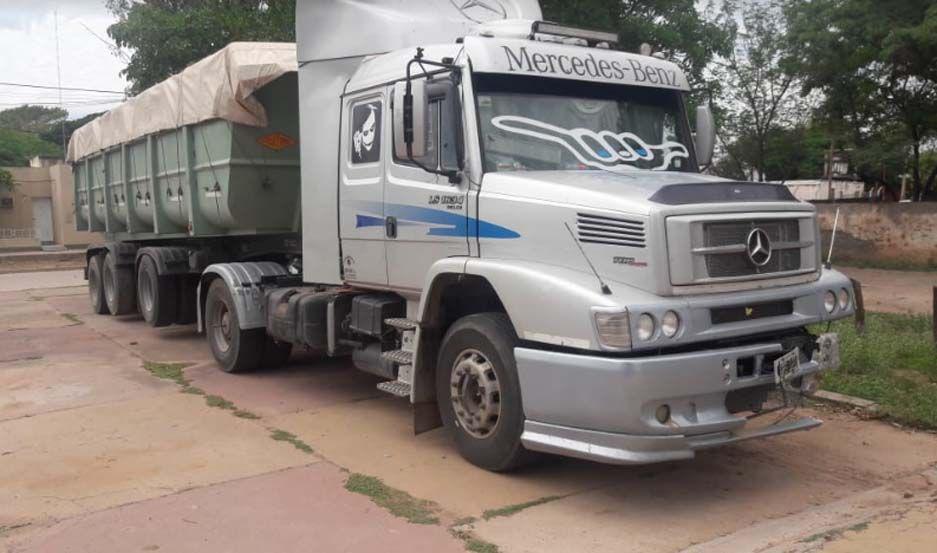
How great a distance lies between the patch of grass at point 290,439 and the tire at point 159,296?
16.8ft

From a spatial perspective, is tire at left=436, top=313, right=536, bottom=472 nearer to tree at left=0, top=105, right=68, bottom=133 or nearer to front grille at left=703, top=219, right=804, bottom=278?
front grille at left=703, top=219, right=804, bottom=278

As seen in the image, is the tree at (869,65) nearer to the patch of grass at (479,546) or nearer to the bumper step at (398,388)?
the bumper step at (398,388)

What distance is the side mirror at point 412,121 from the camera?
224 inches

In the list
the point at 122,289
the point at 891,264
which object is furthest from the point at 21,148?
the point at 891,264

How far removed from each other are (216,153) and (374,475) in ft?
15.5

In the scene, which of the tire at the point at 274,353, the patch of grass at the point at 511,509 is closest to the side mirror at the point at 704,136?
the patch of grass at the point at 511,509

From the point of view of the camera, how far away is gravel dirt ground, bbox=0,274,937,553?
4.91m

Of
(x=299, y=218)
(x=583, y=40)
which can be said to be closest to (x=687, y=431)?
(x=583, y=40)

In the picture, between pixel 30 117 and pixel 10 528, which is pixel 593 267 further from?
pixel 30 117

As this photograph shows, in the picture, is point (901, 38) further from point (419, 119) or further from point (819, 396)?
point (419, 119)

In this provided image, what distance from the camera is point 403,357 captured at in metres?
6.61

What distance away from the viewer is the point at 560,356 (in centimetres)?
511

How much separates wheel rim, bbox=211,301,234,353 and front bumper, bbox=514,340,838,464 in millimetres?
5100

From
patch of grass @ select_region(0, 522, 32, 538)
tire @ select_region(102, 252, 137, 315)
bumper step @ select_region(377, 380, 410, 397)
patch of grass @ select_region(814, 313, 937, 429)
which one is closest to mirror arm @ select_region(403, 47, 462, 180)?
bumper step @ select_region(377, 380, 410, 397)
